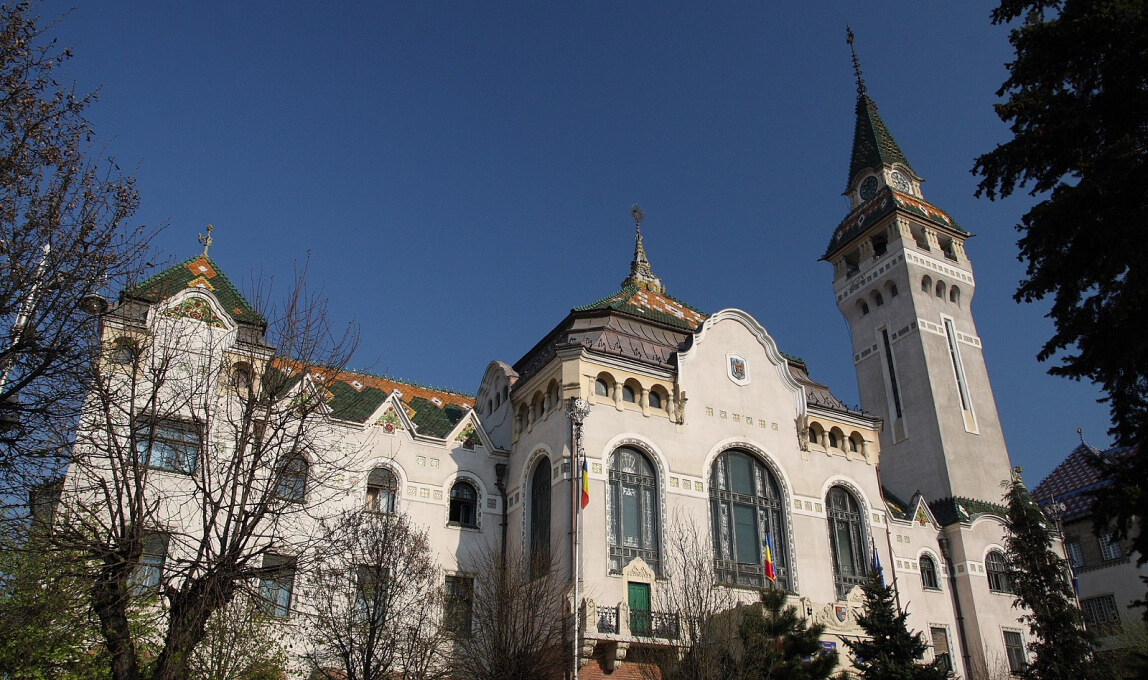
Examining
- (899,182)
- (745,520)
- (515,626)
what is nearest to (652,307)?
(745,520)

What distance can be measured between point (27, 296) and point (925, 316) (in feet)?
135

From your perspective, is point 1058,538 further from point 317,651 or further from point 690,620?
point 317,651

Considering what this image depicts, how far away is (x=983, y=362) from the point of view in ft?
146

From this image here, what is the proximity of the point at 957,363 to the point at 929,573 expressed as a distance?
1286cm

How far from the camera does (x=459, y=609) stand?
2334 cm

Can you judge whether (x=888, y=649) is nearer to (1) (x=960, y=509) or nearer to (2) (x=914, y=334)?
(1) (x=960, y=509)

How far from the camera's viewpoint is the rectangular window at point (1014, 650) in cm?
3431

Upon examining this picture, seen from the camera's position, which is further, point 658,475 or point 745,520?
point 745,520

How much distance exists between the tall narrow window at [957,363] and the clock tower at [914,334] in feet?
0.20

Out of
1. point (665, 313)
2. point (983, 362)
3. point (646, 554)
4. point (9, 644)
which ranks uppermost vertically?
point (983, 362)

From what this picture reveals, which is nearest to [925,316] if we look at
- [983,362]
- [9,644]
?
[983,362]

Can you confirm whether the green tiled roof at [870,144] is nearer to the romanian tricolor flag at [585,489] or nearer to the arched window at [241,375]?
the romanian tricolor flag at [585,489]

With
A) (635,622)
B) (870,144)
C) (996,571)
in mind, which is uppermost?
(870,144)

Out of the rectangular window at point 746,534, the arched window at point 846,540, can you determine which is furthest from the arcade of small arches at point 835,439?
the rectangular window at point 746,534
